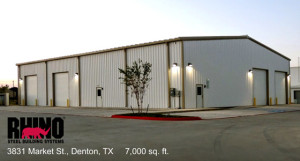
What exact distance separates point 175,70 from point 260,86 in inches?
488

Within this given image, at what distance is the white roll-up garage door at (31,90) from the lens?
45812mm

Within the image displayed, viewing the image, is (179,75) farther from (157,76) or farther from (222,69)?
(222,69)

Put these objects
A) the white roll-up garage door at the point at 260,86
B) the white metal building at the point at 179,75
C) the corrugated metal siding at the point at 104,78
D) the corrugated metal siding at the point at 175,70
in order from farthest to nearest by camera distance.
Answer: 1. the white roll-up garage door at the point at 260,86
2. the corrugated metal siding at the point at 104,78
3. the white metal building at the point at 179,75
4. the corrugated metal siding at the point at 175,70

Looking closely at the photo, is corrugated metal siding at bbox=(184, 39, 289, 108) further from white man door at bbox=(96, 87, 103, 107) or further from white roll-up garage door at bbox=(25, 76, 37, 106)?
white roll-up garage door at bbox=(25, 76, 37, 106)

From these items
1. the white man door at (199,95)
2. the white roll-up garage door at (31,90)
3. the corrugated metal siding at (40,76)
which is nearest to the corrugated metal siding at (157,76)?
the white man door at (199,95)

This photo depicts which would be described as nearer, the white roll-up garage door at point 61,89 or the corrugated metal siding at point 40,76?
the white roll-up garage door at point 61,89

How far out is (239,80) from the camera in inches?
1328

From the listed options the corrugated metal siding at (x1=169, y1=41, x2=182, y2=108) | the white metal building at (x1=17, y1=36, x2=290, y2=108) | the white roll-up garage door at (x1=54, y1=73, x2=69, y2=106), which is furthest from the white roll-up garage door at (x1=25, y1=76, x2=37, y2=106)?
the corrugated metal siding at (x1=169, y1=41, x2=182, y2=108)

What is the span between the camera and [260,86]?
123 feet

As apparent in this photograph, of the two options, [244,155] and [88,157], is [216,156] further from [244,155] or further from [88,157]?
[88,157]

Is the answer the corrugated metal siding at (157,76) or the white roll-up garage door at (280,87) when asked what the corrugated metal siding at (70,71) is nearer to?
the corrugated metal siding at (157,76)

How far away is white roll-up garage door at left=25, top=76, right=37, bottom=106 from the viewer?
4581cm

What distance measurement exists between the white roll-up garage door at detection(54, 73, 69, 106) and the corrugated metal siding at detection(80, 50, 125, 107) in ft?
10.5

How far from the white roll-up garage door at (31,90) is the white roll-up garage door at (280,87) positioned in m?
30.8
